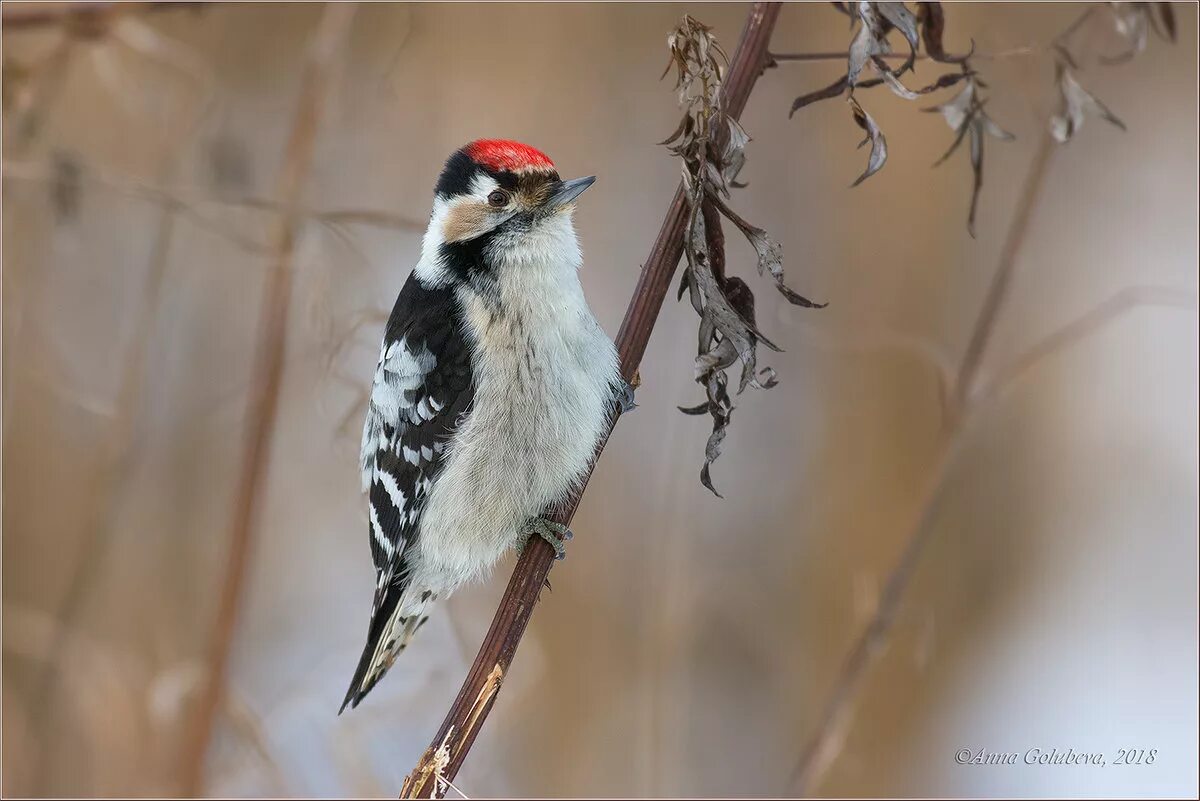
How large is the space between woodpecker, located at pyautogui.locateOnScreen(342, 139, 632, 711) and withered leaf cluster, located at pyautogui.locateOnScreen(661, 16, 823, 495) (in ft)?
1.66

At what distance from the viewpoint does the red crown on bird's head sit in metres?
2.62

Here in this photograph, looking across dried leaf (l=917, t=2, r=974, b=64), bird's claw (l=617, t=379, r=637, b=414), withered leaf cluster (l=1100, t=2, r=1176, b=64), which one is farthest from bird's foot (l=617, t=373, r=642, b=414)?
withered leaf cluster (l=1100, t=2, r=1176, b=64)

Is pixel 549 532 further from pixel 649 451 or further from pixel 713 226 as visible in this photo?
pixel 649 451

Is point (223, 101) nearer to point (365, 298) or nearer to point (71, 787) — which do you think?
point (365, 298)

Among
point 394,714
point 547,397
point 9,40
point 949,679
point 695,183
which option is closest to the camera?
point 695,183

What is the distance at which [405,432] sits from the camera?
2.76 meters

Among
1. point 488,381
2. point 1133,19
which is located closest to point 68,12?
point 488,381

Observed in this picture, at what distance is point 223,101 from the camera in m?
3.87

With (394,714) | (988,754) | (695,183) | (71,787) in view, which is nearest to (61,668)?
(71,787)

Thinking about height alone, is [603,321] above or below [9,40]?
below

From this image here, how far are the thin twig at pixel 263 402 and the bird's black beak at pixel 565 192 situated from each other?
0.83 m

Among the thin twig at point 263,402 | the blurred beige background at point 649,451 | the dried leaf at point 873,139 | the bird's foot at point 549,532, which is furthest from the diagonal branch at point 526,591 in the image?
the blurred beige background at point 649,451

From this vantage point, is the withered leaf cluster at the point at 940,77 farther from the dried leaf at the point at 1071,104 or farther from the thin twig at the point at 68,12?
the thin twig at the point at 68,12

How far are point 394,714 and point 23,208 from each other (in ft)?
7.12
